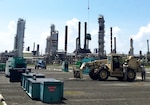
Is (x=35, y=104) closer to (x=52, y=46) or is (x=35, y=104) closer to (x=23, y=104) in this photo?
(x=23, y=104)

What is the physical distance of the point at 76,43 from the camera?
157625 millimetres

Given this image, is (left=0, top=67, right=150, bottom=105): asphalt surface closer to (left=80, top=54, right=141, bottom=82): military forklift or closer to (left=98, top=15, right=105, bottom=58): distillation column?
(left=80, top=54, right=141, bottom=82): military forklift

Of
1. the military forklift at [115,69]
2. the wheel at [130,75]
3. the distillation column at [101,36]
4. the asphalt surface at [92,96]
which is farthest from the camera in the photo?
Answer: the distillation column at [101,36]

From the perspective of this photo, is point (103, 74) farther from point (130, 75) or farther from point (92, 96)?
point (92, 96)

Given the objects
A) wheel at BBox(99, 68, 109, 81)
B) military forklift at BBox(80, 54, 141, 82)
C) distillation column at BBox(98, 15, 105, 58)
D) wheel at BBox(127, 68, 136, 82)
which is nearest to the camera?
wheel at BBox(99, 68, 109, 81)

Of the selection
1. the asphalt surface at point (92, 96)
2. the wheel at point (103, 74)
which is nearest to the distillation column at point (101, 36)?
the wheel at point (103, 74)

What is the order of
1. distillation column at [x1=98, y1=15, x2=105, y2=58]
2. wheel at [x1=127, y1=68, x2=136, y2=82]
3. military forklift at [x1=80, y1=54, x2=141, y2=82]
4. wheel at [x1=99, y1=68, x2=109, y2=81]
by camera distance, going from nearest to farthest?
wheel at [x1=99, y1=68, x2=109, y2=81], military forklift at [x1=80, y1=54, x2=141, y2=82], wheel at [x1=127, y1=68, x2=136, y2=82], distillation column at [x1=98, y1=15, x2=105, y2=58]

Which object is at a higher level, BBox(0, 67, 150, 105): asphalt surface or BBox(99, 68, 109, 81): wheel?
BBox(99, 68, 109, 81): wheel

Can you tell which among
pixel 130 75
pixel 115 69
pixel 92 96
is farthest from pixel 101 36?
pixel 92 96

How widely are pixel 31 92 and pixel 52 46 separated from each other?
14775 cm

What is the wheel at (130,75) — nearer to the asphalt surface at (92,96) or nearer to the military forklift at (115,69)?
the military forklift at (115,69)

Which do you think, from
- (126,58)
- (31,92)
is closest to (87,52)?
(126,58)

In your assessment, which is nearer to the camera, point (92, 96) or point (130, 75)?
point (92, 96)

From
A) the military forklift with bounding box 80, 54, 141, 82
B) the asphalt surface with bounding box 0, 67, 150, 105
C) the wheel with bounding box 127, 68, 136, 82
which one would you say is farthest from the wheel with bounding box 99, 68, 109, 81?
the asphalt surface with bounding box 0, 67, 150, 105
